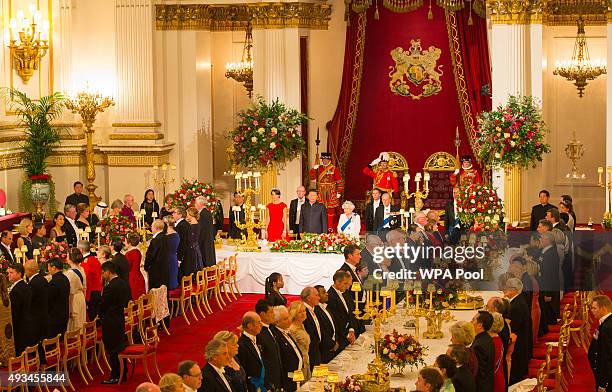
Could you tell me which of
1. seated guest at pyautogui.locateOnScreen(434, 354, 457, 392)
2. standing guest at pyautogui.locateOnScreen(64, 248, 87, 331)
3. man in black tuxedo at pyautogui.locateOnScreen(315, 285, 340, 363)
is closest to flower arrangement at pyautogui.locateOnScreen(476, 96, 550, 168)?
man in black tuxedo at pyautogui.locateOnScreen(315, 285, 340, 363)

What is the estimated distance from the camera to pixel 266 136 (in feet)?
84.4

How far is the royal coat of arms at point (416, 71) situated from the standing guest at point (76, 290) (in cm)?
1351

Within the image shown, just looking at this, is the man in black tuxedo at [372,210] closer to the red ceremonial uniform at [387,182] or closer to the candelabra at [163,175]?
the red ceremonial uniform at [387,182]

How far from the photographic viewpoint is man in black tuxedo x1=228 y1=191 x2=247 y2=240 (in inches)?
883

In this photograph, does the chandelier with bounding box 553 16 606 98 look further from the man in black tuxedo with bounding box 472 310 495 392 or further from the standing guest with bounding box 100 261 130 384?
the man in black tuxedo with bounding box 472 310 495 392

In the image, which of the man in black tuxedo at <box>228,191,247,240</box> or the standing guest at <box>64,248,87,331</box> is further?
the man in black tuxedo at <box>228,191,247,240</box>

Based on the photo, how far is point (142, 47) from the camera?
1031 inches

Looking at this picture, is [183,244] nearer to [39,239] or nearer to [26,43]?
[39,239]

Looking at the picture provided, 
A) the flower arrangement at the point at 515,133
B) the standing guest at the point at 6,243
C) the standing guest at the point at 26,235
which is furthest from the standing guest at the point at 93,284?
the flower arrangement at the point at 515,133

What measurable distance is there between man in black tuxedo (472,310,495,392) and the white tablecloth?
817 cm

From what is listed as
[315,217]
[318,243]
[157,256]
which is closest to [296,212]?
[315,217]

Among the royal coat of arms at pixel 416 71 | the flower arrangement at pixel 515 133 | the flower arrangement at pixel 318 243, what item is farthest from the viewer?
the royal coat of arms at pixel 416 71

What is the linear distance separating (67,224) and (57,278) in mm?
4762

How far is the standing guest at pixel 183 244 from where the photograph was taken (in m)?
20.2
